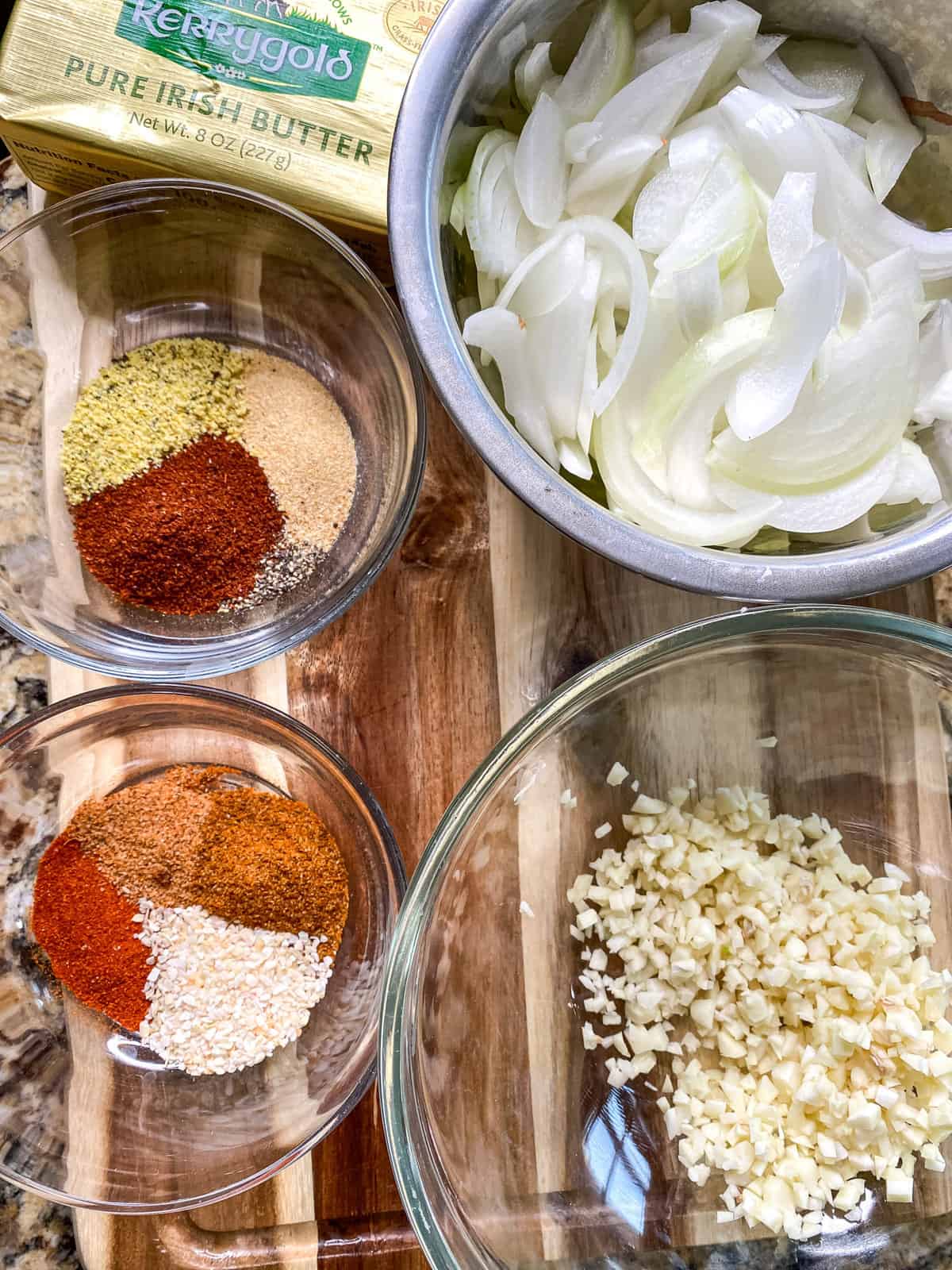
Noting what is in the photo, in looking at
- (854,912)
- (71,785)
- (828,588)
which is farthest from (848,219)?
(71,785)

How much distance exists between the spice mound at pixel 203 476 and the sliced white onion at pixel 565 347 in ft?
1.06

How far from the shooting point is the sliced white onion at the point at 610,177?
931mm

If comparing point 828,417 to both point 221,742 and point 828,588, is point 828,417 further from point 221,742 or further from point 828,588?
point 221,742

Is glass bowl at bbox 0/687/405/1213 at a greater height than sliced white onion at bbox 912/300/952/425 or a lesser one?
lesser

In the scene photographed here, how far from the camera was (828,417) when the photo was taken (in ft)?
3.03

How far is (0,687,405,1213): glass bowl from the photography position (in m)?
1.22

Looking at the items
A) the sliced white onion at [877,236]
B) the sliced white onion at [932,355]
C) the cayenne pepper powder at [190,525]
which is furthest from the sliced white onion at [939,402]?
the cayenne pepper powder at [190,525]

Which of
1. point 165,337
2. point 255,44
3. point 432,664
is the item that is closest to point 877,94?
point 255,44

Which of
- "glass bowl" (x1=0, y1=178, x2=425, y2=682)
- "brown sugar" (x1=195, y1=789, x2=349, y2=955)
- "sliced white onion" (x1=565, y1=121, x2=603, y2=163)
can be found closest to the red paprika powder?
"brown sugar" (x1=195, y1=789, x2=349, y2=955)

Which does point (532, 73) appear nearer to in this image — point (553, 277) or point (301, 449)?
point (553, 277)

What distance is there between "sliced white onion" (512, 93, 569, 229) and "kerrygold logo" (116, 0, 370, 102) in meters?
0.24

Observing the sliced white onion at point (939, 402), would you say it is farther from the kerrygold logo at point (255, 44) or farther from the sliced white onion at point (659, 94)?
the kerrygold logo at point (255, 44)

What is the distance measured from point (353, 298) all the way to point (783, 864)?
81 cm

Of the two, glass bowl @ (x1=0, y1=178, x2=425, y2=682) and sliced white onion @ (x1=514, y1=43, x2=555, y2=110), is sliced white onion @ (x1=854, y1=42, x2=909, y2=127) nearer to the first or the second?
sliced white onion @ (x1=514, y1=43, x2=555, y2=110)
